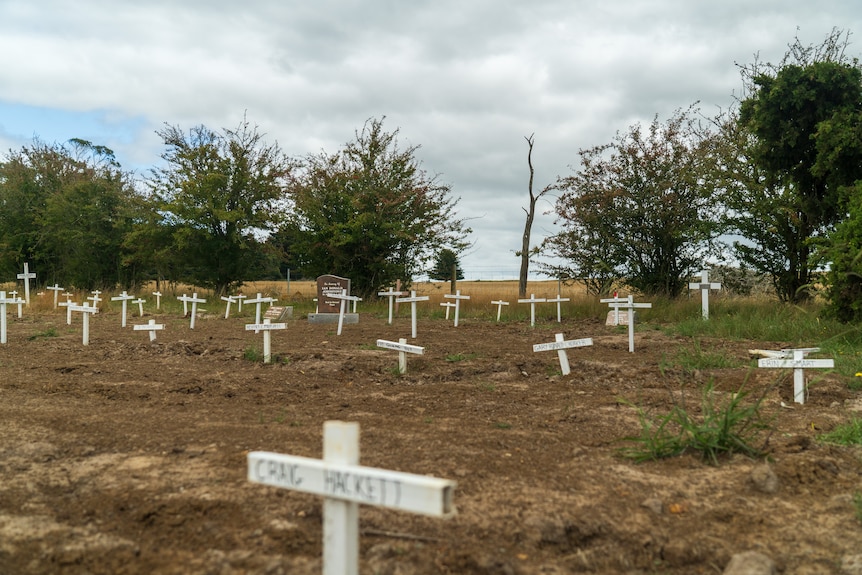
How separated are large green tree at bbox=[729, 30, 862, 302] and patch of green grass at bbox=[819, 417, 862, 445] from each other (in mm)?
8077

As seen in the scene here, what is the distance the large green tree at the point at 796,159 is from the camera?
15.2 metres

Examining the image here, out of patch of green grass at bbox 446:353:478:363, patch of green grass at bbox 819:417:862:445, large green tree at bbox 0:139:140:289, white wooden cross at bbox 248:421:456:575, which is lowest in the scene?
patch of green grass at bbox 819:417:862:445

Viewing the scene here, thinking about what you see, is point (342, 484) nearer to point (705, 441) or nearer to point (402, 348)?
point (705, 441)

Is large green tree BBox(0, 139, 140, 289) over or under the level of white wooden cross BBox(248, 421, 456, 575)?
over

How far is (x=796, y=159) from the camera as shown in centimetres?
1666

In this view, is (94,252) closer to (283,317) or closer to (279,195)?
(279,195)

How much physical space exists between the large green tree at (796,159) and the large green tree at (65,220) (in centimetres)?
2218

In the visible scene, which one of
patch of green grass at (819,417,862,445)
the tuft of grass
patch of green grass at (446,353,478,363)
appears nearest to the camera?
the tuft of grass

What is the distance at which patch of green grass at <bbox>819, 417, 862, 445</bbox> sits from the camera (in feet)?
18.4

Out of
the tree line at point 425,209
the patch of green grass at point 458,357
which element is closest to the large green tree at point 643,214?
the tree line at point 425,209

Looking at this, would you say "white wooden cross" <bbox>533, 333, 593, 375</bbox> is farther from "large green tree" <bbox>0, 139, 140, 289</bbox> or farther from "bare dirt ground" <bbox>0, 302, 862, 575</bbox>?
"large green tree" <bbox>0, 139, 140, 289</bbox>

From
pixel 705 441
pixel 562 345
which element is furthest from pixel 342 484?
pixel 562 345

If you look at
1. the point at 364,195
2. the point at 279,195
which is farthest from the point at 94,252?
the point at 364,195

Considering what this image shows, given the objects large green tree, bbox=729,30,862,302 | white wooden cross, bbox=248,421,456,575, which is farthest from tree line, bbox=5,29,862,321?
white wooden cross, bbox=248,421,456,575
